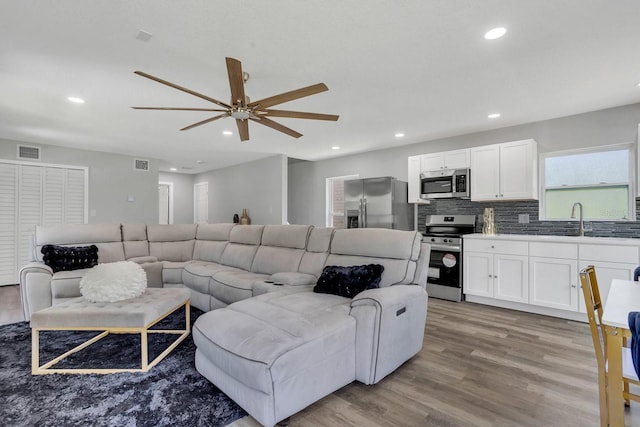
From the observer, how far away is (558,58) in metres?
2.47

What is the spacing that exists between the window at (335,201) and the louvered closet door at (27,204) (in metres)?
4.81

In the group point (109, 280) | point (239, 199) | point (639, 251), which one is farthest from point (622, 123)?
point (239, 199)

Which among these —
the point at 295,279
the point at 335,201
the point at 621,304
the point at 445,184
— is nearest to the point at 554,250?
the point at 445,184

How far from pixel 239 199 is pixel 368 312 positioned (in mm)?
6005

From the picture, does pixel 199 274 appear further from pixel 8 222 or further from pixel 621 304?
pixel 8 222

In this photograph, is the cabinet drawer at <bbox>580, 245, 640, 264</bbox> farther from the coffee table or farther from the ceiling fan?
the coffee table

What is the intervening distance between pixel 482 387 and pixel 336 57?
2.59 m

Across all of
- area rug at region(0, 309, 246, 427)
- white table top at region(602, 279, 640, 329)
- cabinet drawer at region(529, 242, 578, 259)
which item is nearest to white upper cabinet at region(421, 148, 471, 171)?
cabinet drawer at region(529, 242, 578, 259)

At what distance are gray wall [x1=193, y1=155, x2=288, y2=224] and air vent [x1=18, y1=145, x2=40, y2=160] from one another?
3568mm

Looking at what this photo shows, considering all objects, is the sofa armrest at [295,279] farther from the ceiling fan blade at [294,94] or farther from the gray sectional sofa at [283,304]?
the ceiling fan blade at [294,94]

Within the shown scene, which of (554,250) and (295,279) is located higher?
(554,250)

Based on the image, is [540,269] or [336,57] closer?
[336,57]

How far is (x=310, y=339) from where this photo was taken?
1674 mm

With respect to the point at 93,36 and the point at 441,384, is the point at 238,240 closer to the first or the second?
the point at 93,36
